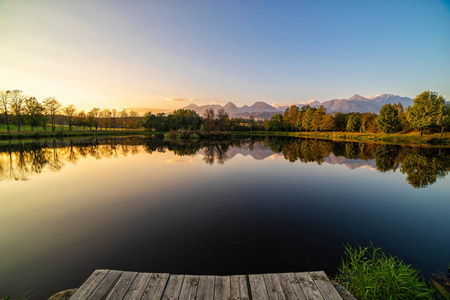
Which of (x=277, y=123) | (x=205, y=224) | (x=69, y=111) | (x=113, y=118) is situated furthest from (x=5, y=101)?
(x=277, y=123)

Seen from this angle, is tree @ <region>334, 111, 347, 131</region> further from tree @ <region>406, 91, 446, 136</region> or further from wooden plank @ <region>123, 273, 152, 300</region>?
wooden plank @ <region>123, 273, 152, 300</region>

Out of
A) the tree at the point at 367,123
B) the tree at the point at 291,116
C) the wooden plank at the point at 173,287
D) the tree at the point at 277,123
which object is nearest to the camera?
the wooden plank at the point at 173,287

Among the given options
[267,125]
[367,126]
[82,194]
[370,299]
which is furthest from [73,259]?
[267,125]

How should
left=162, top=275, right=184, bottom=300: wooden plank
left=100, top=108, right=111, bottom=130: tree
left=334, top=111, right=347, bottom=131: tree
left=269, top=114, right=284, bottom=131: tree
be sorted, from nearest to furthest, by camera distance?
left=162, top=275, right=184, bottom=300: wooden plank
left=334, top=111, right=347, bottom=131: tree
left=269, top=114, right=284, bottom=131: tree
left=100, top=108, right=111, bottom=130: tree

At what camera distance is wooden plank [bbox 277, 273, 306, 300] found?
378 centimetres

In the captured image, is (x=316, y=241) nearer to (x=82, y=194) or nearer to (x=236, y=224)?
(x=236, y=224)

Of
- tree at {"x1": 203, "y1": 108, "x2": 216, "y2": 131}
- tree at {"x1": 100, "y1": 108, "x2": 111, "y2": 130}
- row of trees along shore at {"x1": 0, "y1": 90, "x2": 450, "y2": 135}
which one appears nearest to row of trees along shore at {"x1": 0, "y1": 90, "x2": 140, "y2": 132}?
row of trees along shore at {"x1": 0, "y1": 90, "x2": 450, "y2": 135}

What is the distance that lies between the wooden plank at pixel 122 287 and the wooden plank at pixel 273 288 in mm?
2889

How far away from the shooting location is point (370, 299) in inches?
185

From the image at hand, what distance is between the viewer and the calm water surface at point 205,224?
6.57m

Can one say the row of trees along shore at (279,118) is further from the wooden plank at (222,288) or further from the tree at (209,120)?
the wooden plank at (222,288)

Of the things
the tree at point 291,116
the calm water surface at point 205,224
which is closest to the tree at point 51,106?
the calm water surface at point 205,224

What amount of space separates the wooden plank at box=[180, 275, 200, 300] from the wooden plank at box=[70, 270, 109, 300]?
1806mm

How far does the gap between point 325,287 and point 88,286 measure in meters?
4.90
